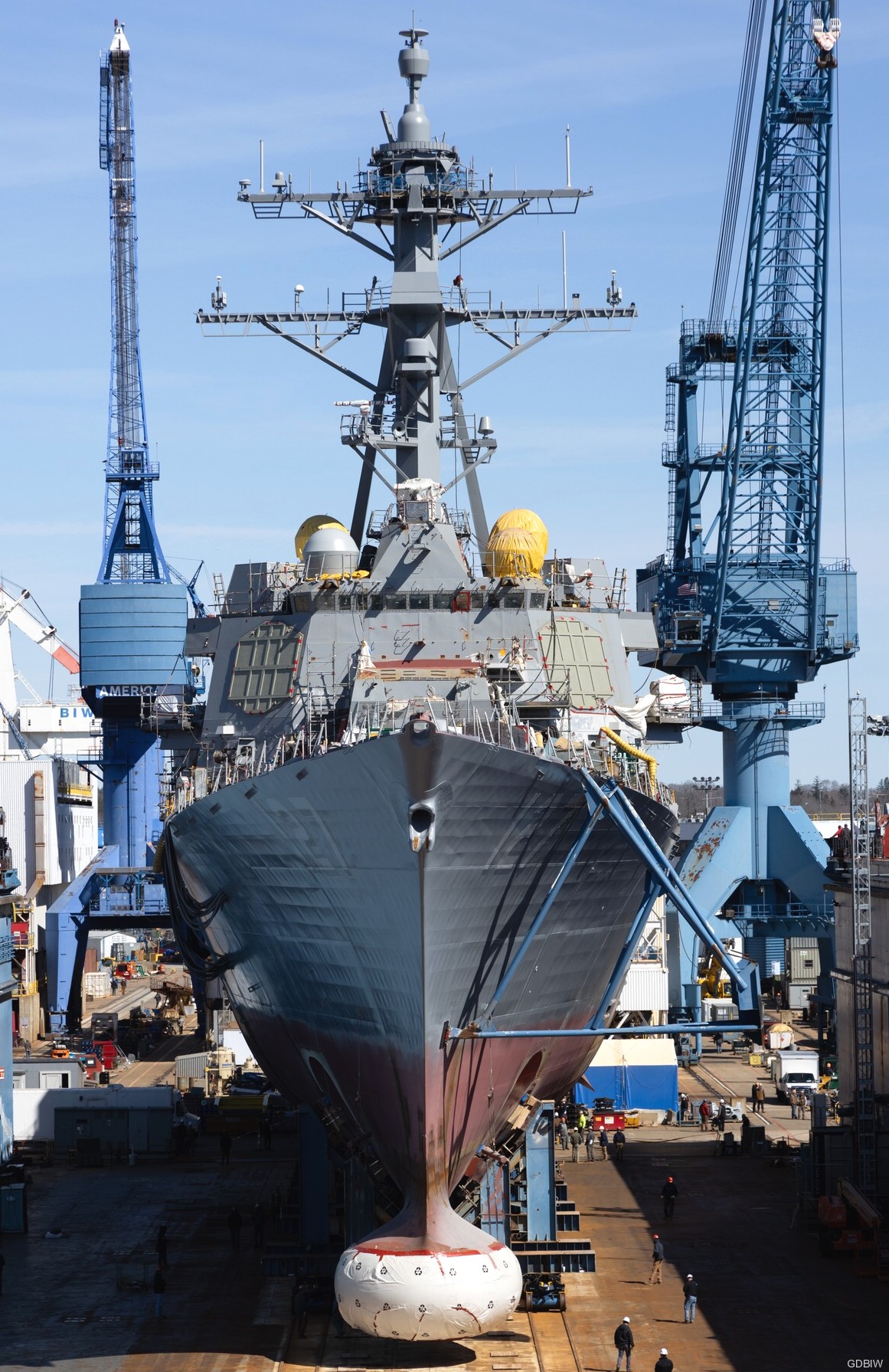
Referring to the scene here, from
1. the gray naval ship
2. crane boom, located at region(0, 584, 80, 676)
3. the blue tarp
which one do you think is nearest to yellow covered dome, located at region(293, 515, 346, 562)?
the gray naval ship

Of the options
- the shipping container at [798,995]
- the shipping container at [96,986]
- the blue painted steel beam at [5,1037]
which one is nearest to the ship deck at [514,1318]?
the blue painted steel beam at [5,1037]

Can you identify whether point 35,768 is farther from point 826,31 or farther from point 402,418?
point 826,31

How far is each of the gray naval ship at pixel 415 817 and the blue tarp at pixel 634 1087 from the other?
8054 mm

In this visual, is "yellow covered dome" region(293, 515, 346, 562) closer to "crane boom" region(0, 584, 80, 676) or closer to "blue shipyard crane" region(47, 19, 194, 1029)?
"blue shipyard crane" region(47, 19, 194, 1029)

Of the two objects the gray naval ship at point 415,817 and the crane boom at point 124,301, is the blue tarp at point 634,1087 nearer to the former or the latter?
the gray naval ship at point 415,817

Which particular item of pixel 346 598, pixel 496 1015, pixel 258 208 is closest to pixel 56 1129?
pixel 346 598

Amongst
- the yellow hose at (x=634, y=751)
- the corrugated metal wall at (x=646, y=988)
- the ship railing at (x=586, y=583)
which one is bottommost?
the corrugated metal wall at (x=646, y=988)

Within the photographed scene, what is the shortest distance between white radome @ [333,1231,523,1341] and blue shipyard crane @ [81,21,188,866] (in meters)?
30.6

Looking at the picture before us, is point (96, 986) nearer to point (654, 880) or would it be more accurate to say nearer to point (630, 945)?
point (630, 945)

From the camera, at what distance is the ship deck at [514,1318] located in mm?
19031

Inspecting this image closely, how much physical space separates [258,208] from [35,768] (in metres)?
22.8

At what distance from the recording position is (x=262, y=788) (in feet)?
64.9

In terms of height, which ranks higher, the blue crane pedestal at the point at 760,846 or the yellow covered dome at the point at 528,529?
the yellow covered dome at the point at 528,529

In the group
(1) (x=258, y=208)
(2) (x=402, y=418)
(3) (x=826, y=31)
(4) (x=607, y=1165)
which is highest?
(3) (x=826, y=31)
